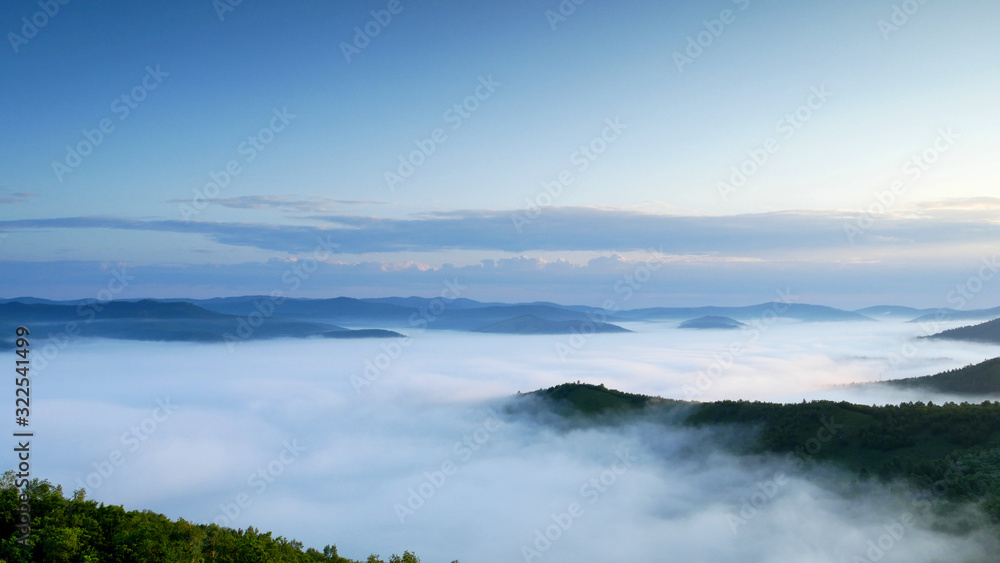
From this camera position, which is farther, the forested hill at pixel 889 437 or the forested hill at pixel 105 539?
the forested hill at pixel 889 437

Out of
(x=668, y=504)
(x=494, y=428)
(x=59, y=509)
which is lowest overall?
(x=668, y=504)

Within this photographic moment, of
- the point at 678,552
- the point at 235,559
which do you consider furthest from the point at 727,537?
the point at 235,559

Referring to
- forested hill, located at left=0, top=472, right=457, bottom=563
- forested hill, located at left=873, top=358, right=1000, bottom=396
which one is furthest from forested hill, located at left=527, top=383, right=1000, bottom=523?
forested hill, located at left=873, top=358, right=1000, bottom=396

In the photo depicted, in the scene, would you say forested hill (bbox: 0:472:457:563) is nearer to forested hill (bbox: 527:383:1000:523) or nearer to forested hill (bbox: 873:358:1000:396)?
forested hill (bbox: 527:383:1000:523)

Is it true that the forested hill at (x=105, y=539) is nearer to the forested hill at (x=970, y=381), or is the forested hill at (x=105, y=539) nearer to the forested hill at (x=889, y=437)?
the forested hill at (x=889, y=437)

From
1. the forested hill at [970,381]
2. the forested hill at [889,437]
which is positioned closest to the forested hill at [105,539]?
the forested hill at [889,437]

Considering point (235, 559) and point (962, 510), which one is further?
point (962, 510)

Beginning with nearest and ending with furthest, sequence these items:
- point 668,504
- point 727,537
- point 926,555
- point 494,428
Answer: point 926,555
point 727,537
point 668,504
point 494,428

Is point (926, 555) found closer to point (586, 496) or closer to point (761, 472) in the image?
point (761, 472)
